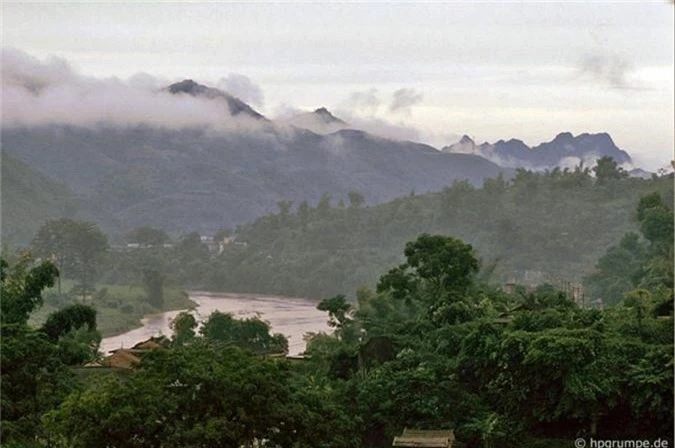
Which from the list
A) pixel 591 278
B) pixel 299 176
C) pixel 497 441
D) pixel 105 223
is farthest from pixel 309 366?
pixel 299 176

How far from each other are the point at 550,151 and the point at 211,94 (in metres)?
22.1

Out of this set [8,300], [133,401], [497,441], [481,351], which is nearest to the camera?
[133,401]

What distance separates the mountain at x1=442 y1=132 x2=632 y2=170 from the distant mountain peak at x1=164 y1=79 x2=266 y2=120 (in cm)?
1387

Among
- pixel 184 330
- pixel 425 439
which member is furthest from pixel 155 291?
pixel 425 439

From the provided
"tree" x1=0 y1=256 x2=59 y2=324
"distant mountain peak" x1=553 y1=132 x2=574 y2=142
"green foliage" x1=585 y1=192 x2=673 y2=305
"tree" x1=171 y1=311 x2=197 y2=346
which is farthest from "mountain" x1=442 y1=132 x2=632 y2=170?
"tree" x1=0 y1=256 x2=59 y2=324

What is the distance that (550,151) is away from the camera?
70938mm

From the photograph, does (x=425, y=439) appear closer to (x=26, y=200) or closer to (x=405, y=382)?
(x=405, y=382)

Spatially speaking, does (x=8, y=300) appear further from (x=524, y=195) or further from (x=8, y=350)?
(x=524, y=195)

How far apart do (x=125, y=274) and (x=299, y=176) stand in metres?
26.4

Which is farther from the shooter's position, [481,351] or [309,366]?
[309,366]

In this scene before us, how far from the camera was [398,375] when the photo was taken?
36.8 feet

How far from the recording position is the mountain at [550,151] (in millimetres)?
64000

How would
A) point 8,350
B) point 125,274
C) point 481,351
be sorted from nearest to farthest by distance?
point 8,350, point 481,351, point 125,274

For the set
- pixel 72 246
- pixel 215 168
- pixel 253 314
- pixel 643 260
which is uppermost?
pixel 215 168
